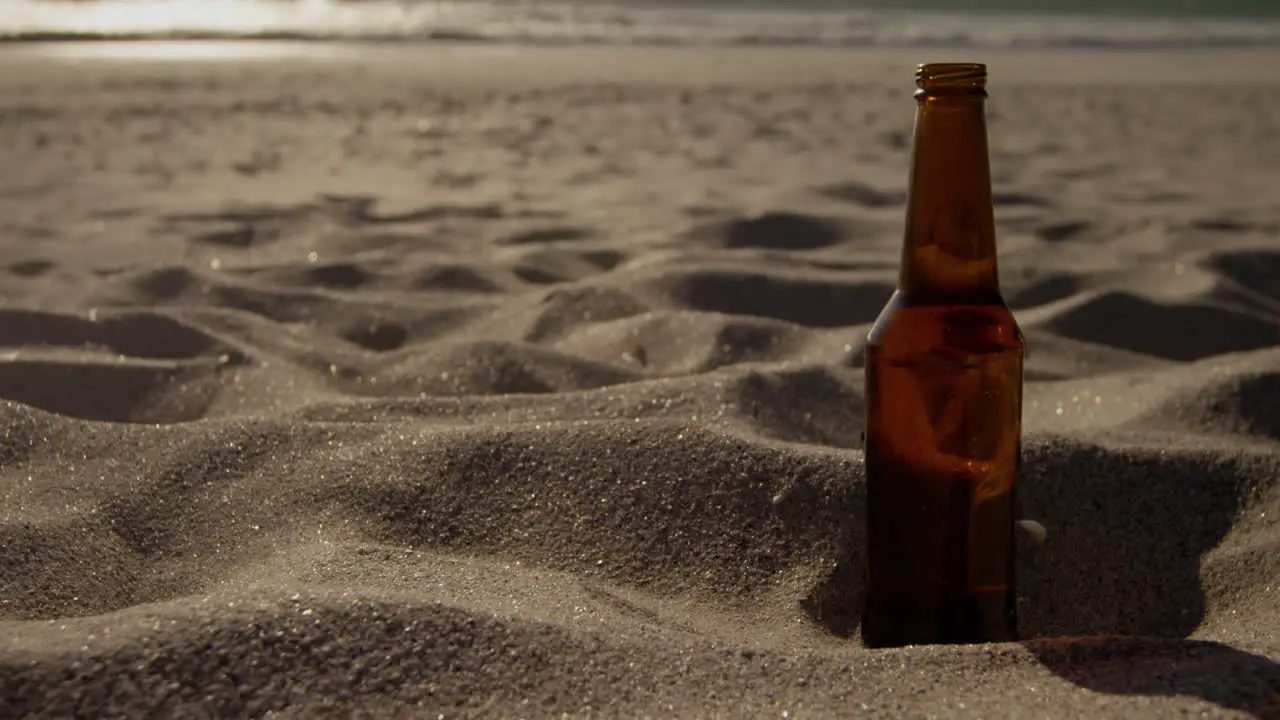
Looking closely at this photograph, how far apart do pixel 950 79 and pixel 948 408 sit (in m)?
0.30

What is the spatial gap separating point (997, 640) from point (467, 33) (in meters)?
11.5

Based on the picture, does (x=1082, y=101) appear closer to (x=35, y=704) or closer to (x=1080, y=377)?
(x=1080, y=377)

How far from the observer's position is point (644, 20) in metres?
14.0

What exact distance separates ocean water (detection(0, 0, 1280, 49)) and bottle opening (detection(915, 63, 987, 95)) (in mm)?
10760

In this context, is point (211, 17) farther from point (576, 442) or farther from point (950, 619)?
point (950, 619)

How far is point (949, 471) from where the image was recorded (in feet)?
3.77

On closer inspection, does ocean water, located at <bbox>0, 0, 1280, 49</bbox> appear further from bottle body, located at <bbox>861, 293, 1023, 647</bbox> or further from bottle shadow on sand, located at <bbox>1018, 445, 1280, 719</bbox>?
bottle body, located at <bbox>861, 293, 1023, 647</bbox>

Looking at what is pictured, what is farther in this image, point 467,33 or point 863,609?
point 467,33

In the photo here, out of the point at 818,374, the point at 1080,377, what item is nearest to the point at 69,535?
the point at 818,374

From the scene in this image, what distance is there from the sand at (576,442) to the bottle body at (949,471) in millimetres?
91

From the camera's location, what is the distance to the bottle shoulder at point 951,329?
1.15 meters

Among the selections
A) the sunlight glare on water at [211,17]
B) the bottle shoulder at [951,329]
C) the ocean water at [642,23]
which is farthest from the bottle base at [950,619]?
the sunlight glare on water at [211,17]

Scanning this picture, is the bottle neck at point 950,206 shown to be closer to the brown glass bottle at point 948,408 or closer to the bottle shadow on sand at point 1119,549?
the brown glass bottle at point 948,408

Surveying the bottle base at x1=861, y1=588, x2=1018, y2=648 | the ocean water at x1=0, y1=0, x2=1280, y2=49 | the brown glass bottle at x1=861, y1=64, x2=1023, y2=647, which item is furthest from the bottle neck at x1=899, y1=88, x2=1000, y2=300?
the ocean water at x1=0, y1=0, x2=1280, y2=49
